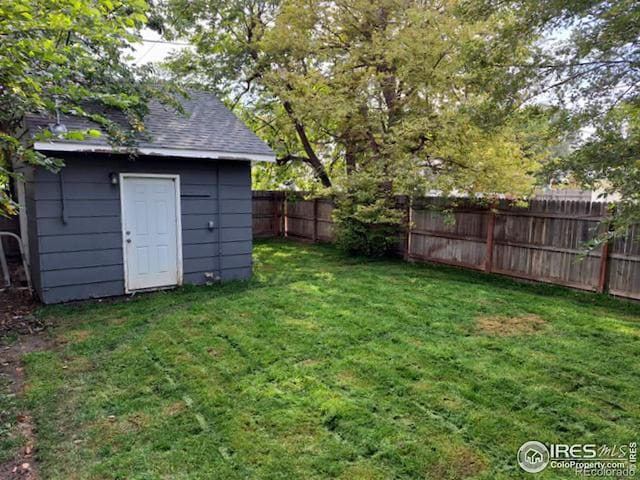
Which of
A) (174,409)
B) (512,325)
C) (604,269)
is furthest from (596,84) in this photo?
(174,409)

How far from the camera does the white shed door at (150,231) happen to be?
→ 648 centimetres

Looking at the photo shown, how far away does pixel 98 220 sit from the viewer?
20.3 feet

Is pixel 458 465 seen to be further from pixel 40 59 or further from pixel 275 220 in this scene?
pixel 275 220

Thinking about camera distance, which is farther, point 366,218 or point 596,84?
point 366,218

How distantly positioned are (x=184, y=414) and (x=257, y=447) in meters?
0.72

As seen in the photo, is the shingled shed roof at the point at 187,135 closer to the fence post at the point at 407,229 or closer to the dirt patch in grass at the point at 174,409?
the fence post at the point at 407,229

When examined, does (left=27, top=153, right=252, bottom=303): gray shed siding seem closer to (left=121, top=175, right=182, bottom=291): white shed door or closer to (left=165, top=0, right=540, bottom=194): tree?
(left=121, top=175, right=182, bottom=291): white shed door

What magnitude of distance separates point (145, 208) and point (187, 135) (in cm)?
135

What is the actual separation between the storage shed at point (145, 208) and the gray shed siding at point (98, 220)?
0.04ft

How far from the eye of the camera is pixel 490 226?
791cm

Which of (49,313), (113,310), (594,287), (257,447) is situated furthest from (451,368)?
(49,313)

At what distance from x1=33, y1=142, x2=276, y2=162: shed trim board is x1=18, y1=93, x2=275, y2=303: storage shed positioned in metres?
0.01

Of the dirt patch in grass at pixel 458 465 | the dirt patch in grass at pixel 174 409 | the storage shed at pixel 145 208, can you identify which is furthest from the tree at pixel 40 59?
the dirt patch in grass at pixel 458 465

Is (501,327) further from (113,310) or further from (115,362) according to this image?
(113,310)
